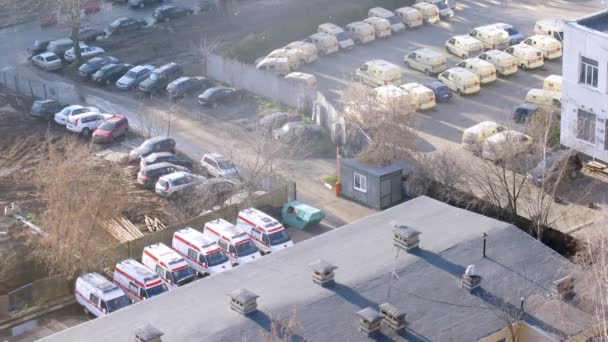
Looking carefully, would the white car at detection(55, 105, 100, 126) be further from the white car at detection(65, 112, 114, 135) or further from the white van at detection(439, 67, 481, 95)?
the white van at detection(439, 67, 481, 95)

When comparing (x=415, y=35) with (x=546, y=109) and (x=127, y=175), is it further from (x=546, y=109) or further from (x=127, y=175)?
(x=127, y=175)

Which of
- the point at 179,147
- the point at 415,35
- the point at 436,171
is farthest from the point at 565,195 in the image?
the point at 415,35

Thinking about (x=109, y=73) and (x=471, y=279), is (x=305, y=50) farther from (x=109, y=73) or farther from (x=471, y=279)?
(x=471, y=279)

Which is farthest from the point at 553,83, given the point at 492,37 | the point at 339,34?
the point at 339,34

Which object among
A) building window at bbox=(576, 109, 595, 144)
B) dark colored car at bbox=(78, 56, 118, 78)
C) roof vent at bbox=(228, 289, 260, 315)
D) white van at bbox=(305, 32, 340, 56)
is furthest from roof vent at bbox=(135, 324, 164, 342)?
white van at bbox=(305, 32, 340, 56)

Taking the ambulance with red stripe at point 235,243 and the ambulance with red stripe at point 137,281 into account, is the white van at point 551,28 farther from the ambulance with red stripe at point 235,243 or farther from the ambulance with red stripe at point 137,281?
the ambulance with red stripe at point 137,281

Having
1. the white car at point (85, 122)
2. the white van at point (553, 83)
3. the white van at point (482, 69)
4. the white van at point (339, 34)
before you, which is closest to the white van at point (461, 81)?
the white van at point (482, 69)

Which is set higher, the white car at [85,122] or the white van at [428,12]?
the white van at [428,12]
